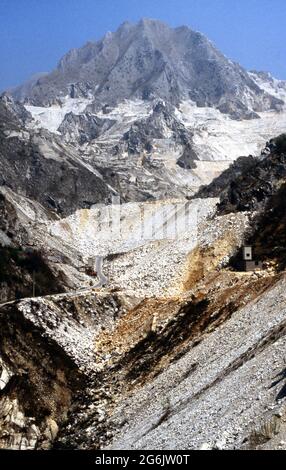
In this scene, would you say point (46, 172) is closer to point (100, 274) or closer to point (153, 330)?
point (100, 274)

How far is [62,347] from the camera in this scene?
2274 inches

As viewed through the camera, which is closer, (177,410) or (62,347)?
(177,410)

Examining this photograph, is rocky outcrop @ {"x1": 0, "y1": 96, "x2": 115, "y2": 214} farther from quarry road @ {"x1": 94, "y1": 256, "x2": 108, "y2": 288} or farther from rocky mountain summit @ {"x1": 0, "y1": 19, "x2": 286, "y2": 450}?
quarry road @ {"x1": 94, "y1": 256, "x2": 108, "y2": 288}

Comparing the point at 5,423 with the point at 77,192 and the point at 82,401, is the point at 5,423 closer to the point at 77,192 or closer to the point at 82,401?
the point at 82,401

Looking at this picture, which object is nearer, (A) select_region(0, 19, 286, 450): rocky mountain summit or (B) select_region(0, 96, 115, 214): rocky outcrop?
(A) select_region(0, 19, 286, 450): rocky mountain summit

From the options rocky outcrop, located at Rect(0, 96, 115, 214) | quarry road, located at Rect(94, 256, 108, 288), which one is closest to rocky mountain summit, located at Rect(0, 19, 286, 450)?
quarry road, located at Rect(94, 256, 108, 288)

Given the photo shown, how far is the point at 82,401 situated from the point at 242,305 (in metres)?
12.7

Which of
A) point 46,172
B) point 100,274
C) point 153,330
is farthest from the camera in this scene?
point 46,172

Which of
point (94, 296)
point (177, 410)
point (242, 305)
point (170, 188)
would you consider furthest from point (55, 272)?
point (170, 188)

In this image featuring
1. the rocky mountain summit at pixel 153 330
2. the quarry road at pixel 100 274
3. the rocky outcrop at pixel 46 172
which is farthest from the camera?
the rocky outcrop at pixel 46 172

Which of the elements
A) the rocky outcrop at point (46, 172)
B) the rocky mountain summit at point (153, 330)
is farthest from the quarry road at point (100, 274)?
the rocky outcrop at point (46, 172)

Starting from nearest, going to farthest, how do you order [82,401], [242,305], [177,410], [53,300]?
[177,410]
[82,401]
[242,305]
[53,300]

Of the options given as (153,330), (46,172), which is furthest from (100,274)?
(46,172)

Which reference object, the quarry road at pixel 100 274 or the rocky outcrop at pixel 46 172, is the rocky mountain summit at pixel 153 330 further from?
the rocky outcrop at pixel 46 172
